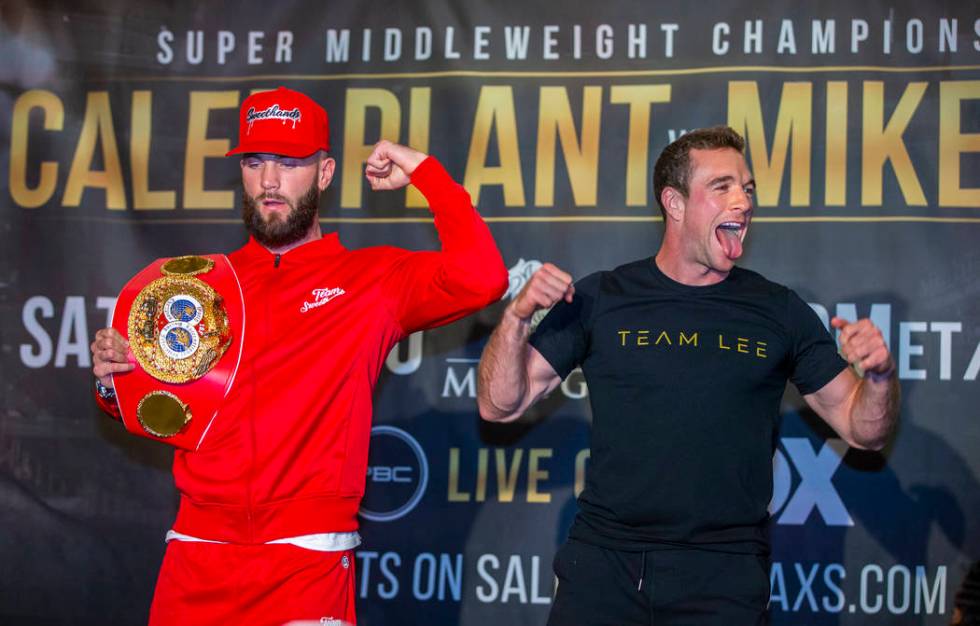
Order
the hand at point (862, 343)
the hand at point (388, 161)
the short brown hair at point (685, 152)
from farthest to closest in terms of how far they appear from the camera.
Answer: the short brown hair at point (685, 152) < the hand at point (388, 161) < the hand at point (862, 343)

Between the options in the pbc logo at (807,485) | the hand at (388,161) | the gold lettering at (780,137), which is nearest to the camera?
the hand at (388,161)

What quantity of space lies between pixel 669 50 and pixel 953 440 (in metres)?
1.60

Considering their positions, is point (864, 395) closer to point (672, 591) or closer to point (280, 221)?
point (672, 591)

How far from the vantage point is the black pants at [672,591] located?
8.46 feet

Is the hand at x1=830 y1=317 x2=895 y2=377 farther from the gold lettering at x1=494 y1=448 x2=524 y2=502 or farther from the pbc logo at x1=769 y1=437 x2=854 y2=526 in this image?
the gold lettering at x1=494 y1=448 x2=524 y2=502

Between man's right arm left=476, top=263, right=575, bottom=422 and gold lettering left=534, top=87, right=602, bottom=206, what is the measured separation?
4.05ft

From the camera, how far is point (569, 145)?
4.00m

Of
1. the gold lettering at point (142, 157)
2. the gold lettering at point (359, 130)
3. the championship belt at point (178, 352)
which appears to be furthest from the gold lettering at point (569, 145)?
the championship belt at point (178, 352)

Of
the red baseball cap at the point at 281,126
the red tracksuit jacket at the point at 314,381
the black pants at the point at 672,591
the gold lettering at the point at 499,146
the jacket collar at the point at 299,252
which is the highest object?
the gold lettering at the point at 499,146

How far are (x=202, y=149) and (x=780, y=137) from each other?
80.5 inches

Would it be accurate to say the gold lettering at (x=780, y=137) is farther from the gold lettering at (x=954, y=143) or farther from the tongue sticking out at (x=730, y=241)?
the tongue sticking out at (x=730, y=241)

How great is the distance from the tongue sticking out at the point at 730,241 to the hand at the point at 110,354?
145cm

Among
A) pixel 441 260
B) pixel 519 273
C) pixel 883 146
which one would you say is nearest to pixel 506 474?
pixel 519 273

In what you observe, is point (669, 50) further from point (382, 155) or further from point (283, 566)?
point (283, 566)
